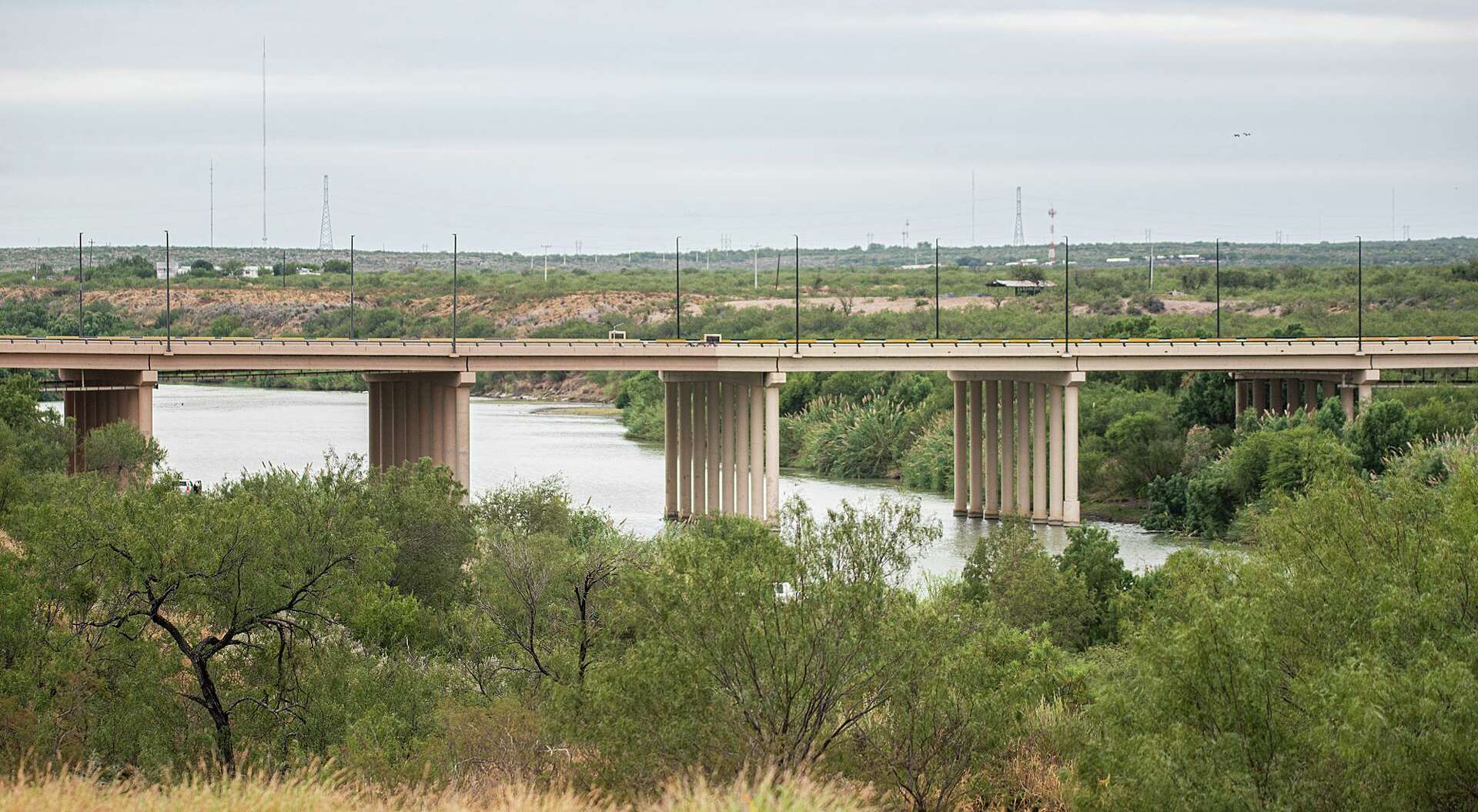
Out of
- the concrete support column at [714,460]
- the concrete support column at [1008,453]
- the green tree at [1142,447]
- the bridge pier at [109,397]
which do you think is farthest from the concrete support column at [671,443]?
the green tree at [1142,447]

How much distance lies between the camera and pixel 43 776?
65.2 feet

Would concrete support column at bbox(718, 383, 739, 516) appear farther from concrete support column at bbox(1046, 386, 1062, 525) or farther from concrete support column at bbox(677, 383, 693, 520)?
concrete support column at bbox(1046, 386, 1062, 525)

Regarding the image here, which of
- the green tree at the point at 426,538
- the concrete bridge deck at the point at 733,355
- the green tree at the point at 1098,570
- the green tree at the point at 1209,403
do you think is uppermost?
the concrete bridge deck at the point at 733,355

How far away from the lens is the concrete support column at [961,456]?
247ft

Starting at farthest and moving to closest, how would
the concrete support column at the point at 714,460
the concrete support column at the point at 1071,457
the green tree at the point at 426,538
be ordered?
the concrete support column at the point at 714,460 < the concrete support column at the point at 1071,457 < the green tree at the point at 426,538

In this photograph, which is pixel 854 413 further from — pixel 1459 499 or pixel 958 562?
pixel 1459 499

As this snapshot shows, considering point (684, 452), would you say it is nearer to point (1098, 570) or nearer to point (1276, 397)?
point (1276, 397)

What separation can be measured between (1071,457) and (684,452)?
49.8ft

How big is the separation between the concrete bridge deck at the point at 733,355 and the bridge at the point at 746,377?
0.23 ft

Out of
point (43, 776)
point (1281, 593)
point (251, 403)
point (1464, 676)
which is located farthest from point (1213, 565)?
point (251, 403)

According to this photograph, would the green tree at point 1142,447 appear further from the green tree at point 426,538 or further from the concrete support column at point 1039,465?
the green tree at point 426,538

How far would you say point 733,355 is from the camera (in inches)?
2677

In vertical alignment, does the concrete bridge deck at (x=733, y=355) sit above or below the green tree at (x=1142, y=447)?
above

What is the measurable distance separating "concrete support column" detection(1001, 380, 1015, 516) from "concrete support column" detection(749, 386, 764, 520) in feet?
34.7
